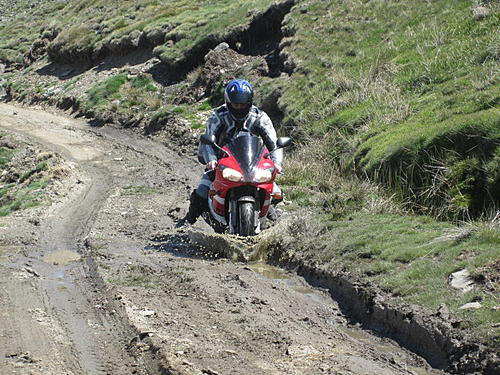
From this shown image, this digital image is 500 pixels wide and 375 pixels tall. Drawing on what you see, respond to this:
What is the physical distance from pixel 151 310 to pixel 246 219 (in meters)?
2.82

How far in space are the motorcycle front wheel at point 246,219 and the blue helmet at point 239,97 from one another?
1.56 metres

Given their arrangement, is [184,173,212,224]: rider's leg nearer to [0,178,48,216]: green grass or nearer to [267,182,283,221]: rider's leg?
[267,182,283,221]: rider's leg

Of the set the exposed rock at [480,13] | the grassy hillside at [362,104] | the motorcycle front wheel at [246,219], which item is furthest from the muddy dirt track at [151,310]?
the exposed rock at [480,13]

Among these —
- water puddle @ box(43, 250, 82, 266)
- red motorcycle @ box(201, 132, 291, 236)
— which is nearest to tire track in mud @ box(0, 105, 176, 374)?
water puddle @ box(43, 250, 82, 266)

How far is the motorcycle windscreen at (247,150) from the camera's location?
9.87 meters

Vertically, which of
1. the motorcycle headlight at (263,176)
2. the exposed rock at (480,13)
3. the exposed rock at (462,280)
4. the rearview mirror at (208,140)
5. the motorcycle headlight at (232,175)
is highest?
the rearview mirror at (208,140)

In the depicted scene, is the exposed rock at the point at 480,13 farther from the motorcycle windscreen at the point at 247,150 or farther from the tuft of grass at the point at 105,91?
the tuft of grass at the point at 105,91

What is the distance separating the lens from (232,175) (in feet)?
32.0

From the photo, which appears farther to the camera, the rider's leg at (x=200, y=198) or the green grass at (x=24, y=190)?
the green grass at (x=24, y=190)

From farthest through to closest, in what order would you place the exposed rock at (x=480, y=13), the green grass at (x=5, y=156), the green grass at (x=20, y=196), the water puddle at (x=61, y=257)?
the green grass at (x=5, y=156) → the exposed rock at (x=480, y=13) → the green grass at (x=20, y=196) → the water puddle at (x=61, y=257)

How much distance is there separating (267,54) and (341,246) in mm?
18036

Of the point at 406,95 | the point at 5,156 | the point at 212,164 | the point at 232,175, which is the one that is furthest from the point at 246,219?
the point at 5,156

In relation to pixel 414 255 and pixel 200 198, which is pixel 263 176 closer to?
pixel 200 198

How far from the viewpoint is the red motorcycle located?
977 cm
